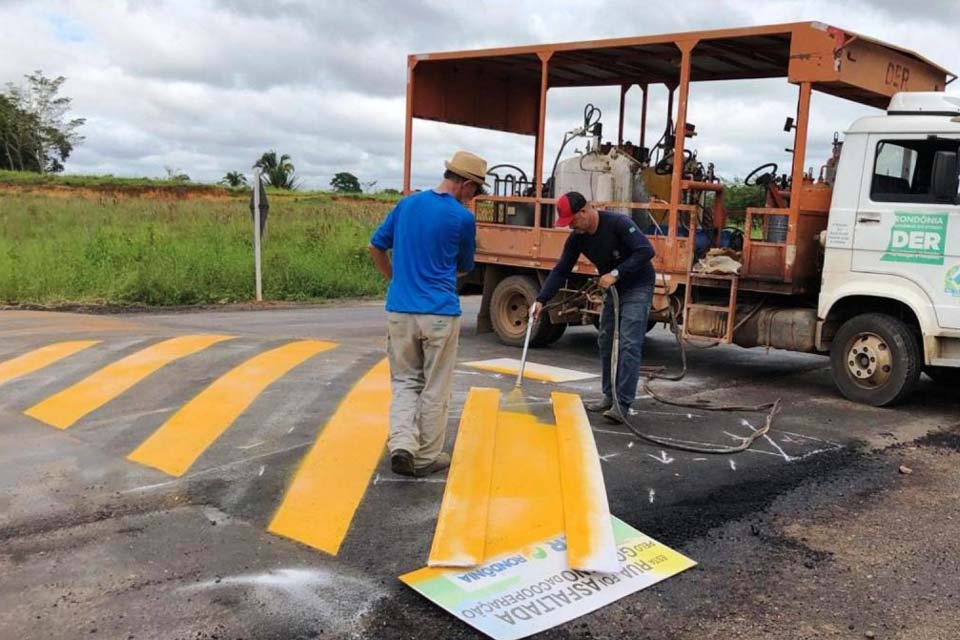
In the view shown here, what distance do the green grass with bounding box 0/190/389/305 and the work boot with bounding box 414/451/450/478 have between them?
10618 millimetres

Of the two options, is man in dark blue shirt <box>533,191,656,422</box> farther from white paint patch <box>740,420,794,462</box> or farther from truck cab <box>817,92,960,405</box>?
truck cab <box>817,92,960,405</box>

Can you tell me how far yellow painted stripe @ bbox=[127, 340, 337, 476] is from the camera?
5126 millimetres

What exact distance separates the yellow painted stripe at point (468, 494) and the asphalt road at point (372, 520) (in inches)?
4.7

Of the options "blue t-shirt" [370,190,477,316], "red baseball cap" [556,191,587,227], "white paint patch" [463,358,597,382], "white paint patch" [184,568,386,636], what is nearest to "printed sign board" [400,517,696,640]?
"white paint patch" [184,568,386,636]

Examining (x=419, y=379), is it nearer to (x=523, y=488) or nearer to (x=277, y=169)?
(x=523, y=488)

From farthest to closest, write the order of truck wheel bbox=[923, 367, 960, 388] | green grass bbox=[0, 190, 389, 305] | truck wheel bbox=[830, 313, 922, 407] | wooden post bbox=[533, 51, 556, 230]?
green grass bbox=[0, 190, 389, 305] < wooden post bbox=[533, 51, 556, 230] < truck wheel bbox=[923, 367, 960, 388] < truck wheel bbox=[830, 313, 922, 407]

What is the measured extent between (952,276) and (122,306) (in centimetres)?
1198

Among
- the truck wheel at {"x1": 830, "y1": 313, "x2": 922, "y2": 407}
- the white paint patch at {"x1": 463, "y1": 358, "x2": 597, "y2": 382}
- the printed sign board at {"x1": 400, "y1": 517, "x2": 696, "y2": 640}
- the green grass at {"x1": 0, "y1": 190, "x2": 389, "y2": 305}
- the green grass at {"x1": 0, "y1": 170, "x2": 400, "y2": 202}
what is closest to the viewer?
the printed sign board at {"x1": 400, "y1": 517, "x2": 696, "y2": 640}

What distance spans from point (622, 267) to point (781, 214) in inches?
93.1

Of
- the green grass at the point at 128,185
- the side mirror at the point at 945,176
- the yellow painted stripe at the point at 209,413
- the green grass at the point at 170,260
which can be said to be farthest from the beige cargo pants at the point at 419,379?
the green grass at the point at 128,185

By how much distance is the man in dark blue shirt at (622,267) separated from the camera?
610cm

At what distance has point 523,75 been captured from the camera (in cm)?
1124

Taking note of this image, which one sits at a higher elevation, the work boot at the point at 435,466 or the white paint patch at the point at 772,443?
the work boot at the point at 435,466

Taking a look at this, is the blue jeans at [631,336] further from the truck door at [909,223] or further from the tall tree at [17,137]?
the tall tree at [17,137]
